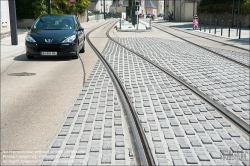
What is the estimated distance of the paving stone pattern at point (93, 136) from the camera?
415 cm

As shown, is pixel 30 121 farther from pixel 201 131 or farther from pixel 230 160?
pixel 230 160

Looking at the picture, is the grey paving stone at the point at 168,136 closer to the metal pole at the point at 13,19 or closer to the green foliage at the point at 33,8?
the metal pole at the point at 13,19

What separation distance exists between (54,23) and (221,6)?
35864 millimetres

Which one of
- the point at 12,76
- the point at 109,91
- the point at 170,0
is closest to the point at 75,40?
the point at 12,76

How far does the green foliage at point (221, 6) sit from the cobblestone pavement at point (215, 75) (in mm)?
26739

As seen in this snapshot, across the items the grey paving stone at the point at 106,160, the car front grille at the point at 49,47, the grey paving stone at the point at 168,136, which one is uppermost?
the car front grille at the point at 49,47

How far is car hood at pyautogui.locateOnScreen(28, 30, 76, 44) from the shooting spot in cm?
1256

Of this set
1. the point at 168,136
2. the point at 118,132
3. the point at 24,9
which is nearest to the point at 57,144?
the point at 118,132

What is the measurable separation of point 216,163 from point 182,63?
7.88 metres

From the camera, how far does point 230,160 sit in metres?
4.12

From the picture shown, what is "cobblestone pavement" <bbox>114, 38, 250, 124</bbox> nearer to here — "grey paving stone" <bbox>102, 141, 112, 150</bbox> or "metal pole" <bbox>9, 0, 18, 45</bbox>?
→ "grey paving stone" <bbox>102, 141, 112, 150</bbox>

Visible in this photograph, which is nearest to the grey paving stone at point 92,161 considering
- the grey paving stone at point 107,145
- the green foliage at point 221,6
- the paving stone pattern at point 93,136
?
the paving stone pattern at point 93,136

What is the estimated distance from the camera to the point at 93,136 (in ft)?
16.1

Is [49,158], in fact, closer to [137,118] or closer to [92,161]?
[92,161]
